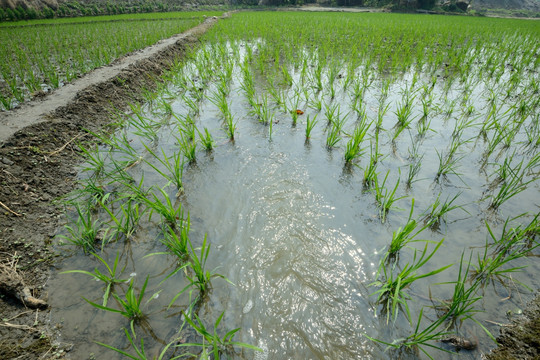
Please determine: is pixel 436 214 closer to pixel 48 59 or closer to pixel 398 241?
pixel 398 241

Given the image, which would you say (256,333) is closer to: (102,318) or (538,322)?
(102,318)

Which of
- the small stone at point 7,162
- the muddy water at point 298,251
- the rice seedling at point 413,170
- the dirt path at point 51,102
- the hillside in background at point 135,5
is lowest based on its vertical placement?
the muddy water at point 298,251

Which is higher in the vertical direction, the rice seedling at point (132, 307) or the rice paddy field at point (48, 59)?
the rice paddy field at point (48, 59)

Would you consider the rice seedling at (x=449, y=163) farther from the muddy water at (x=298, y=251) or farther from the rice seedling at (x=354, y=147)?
the rice seedling at (x=354, y=147)

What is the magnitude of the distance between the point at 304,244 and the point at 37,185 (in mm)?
2295

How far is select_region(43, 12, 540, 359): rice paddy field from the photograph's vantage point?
114cm

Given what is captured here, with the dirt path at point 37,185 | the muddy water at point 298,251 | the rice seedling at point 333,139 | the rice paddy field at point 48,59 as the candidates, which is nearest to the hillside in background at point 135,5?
the rice paddy field at point 48,59

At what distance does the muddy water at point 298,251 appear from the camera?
1157 millimetres

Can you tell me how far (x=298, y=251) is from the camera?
1.53 metres

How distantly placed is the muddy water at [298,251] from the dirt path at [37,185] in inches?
4.4

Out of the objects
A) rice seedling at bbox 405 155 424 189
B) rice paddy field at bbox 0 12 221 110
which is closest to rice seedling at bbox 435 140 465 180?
rice seedling at bbox 405 155 424 189

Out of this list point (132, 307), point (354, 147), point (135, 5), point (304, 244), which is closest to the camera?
point (132, 307)

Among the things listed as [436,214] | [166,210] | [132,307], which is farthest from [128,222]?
[436,214]

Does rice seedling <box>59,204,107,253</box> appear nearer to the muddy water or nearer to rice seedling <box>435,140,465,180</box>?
the muddy water
